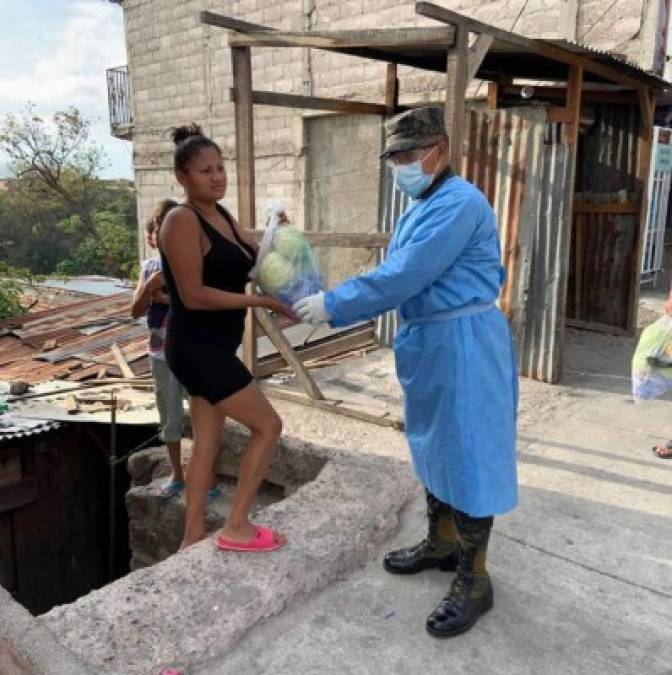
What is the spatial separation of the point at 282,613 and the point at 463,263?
148cm

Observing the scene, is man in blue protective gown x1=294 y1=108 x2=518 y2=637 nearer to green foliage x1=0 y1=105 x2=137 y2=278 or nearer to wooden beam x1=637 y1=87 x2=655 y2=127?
wooden beam x1=637 y1=87 x2=655 y2=127

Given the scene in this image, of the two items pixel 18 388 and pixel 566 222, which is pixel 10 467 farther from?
pixel 566 222

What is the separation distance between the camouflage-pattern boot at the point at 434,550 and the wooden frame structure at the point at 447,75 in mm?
2241

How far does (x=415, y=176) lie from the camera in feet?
7.80

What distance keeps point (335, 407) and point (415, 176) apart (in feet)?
8.88

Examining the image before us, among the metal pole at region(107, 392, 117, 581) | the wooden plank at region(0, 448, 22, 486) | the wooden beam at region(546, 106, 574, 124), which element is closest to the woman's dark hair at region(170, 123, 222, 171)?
the wooden beam at region(546, 106, 574, 124)

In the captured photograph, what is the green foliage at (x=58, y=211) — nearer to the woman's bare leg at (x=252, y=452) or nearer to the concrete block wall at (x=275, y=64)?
the concrete block wall at (x=275, y=64)

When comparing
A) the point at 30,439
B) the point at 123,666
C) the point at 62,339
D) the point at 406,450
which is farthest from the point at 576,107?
the point at 62,339

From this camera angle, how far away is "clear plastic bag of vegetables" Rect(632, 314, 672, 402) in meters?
3.37

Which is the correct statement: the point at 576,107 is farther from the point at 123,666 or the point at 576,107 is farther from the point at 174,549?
the point at 123,666

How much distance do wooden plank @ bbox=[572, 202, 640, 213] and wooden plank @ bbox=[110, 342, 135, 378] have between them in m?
4.98

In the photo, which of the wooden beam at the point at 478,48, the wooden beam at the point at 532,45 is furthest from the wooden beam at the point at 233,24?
the wooden beam at the point at 478,48

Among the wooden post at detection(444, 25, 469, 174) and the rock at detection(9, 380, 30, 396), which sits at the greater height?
the wooden post at detection(444, 25, 469, 174)

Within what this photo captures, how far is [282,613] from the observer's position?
2539 mm
